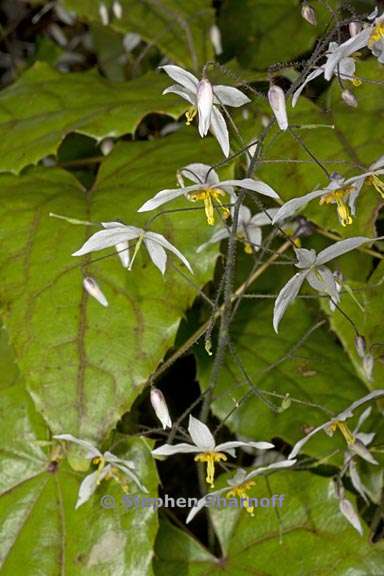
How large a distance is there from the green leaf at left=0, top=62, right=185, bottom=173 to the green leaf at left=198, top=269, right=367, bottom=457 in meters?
0.55

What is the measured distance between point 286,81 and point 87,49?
955mm

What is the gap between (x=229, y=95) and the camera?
1.31 meters

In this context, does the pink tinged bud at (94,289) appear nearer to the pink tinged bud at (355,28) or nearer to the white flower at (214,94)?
the white flower at (214,94)

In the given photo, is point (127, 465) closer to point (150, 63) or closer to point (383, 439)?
point (383, 439)

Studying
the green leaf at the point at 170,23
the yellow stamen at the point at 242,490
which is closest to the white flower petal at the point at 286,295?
the yellow stamen at the point at 242,490

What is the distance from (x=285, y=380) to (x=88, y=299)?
19.9 inches

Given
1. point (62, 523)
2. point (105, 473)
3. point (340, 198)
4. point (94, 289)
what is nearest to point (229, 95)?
point (340, 198)

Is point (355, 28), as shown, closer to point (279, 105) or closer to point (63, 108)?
point (279, 105)

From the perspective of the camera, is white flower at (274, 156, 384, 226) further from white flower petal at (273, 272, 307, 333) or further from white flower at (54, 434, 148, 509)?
white flower at (54, 434, 148, 509)

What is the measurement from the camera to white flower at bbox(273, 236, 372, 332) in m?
1.33

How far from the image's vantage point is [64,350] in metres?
1.51

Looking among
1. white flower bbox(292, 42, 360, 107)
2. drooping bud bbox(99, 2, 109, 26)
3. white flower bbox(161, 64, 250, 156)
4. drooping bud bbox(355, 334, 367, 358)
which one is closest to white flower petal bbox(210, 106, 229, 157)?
white flower bbox(161, 64, 250, 156)

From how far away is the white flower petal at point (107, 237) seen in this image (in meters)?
1.35

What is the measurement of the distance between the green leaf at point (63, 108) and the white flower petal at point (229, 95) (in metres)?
0.54
